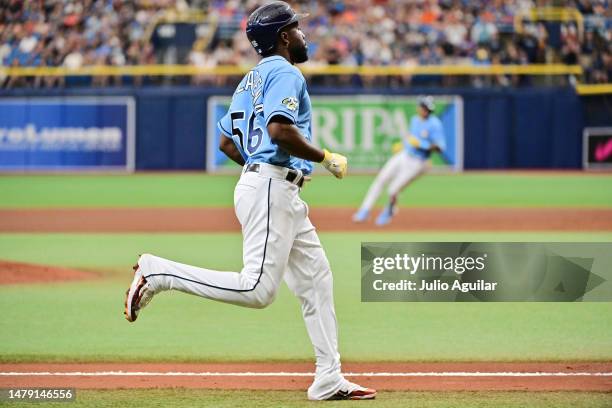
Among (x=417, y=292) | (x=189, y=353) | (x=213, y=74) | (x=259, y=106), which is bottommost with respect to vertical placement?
(x=189, y=353)

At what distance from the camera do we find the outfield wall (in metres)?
27.1

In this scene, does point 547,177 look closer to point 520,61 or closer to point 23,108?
point 520,61

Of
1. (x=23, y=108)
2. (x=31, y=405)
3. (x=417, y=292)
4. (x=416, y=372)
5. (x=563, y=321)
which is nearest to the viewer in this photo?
(x=31, y=405)

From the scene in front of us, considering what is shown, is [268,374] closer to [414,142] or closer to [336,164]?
[336,164]

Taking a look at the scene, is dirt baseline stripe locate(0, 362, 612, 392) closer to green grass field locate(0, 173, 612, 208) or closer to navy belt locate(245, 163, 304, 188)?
navy belt locate(245, 163, 304, 188)

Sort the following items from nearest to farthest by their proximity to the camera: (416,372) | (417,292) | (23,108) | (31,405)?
(31,405) → (416,372) → (417,292) → (23,108)

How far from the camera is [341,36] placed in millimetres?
28453

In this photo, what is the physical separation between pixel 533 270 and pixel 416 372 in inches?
50.7

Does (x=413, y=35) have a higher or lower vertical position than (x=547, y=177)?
higher

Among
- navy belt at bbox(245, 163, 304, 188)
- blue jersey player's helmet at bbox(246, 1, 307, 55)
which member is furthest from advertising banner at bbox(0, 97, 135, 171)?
navy belt at bbox(245, 163, 304, 188)

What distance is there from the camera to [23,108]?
27.2 meters

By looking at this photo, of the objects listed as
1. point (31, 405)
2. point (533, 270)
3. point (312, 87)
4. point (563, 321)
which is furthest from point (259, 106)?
point (312, 87)

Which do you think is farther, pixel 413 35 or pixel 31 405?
pixel 413 35

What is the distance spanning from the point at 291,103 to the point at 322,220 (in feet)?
38.3
